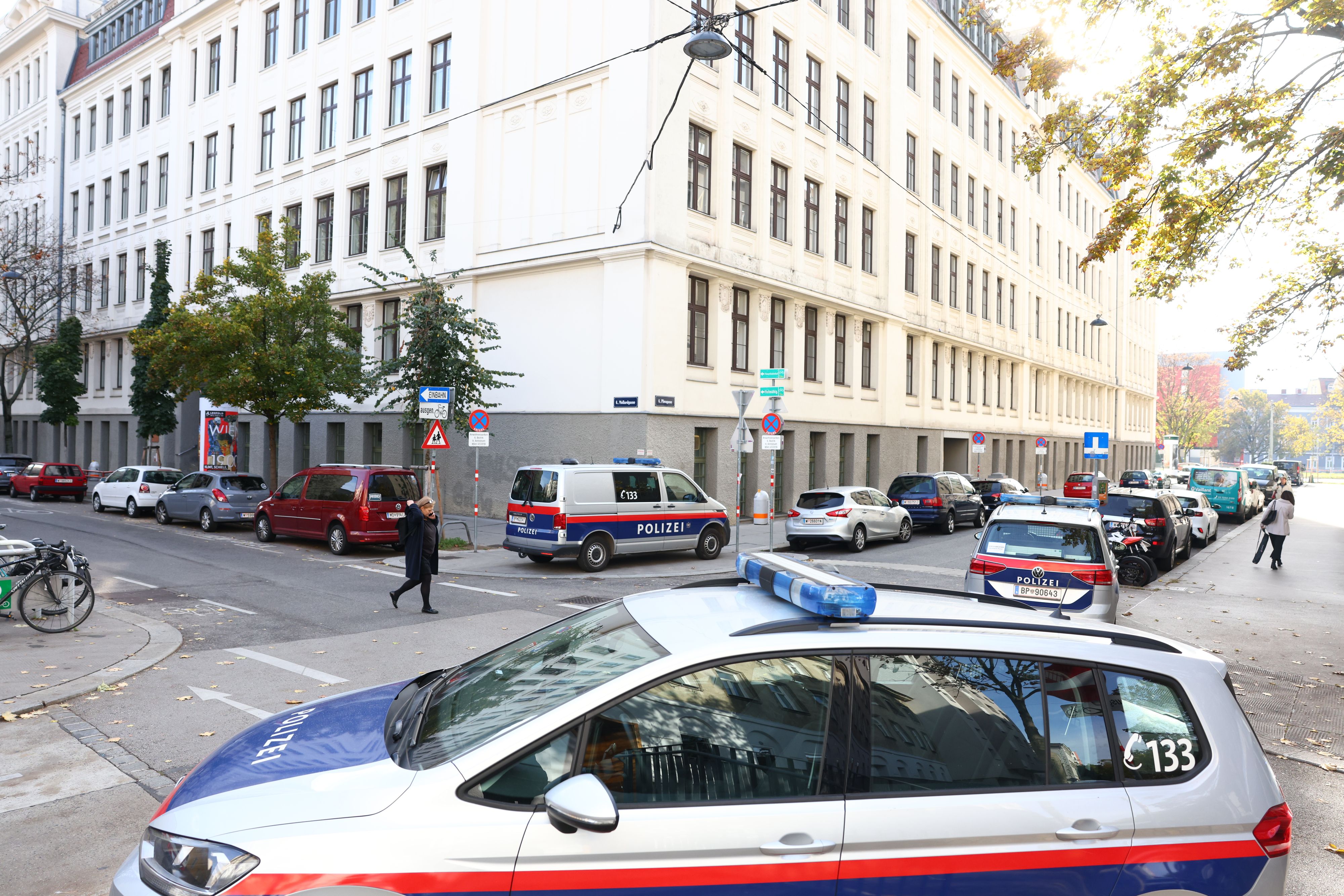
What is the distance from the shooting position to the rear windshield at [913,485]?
24.7 metres

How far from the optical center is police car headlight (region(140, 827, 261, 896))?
248 cm

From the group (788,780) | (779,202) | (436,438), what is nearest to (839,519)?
(436,438)

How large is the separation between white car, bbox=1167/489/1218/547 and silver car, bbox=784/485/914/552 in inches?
312

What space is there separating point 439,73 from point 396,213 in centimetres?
456

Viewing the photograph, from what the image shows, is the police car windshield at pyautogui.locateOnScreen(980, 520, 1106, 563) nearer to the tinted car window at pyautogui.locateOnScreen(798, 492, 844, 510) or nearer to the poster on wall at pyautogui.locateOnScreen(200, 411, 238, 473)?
the tinted car window at pyautogui.locateOnScreen(798, 492, 844, 510)

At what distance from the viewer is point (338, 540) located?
18.1 meters

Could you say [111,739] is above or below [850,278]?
below

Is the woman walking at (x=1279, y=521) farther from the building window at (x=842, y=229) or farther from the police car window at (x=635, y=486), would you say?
the building window at (x=842, y=229)

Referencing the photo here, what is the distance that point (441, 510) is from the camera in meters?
23.5

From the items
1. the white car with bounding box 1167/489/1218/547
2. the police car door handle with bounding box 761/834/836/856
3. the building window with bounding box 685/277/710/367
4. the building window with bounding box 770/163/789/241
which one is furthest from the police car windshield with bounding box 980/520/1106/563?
the building window with bounding box 770/163/789/241

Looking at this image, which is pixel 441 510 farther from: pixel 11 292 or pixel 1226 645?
pixel 11 292

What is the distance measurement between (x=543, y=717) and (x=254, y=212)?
3631 centimetres

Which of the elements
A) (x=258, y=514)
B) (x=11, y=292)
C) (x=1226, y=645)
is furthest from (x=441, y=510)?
(x=11, y=292)

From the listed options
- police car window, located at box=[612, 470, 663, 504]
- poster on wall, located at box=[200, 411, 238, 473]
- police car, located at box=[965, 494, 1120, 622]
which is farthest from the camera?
poster on wall, located at box=[200, 411, 238, 473]
